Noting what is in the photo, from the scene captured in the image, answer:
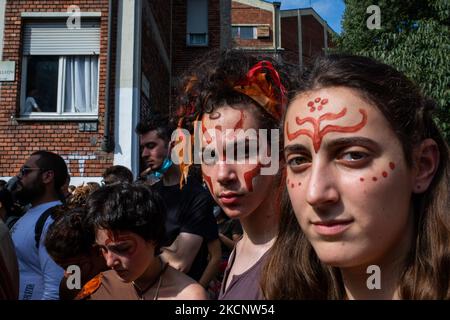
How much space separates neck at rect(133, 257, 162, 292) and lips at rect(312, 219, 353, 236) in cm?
125

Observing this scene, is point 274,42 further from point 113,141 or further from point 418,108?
point 418,108

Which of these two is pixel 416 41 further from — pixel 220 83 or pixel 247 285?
pixel 247 285

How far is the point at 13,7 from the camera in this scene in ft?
28.8

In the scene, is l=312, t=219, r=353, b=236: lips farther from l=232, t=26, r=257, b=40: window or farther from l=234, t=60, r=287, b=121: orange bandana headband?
l=232, t=26, r=257, b=40: window

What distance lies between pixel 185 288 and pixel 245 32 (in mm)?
26480

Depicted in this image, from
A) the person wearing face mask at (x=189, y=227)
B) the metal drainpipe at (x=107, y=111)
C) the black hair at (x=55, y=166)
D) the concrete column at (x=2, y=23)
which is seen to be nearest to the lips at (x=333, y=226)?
the person wearing face mask at (x=189, y=227)

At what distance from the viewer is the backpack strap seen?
10.4 ft

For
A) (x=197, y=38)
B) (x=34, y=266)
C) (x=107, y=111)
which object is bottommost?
(x=34, y=266)

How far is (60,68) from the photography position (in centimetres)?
885

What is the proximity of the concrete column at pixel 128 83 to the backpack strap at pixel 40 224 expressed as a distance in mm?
4999

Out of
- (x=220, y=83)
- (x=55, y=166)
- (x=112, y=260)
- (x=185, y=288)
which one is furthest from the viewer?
(x=55, y=166)

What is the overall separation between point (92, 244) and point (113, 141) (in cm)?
591

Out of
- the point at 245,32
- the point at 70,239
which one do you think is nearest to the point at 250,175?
the point at 70,239
